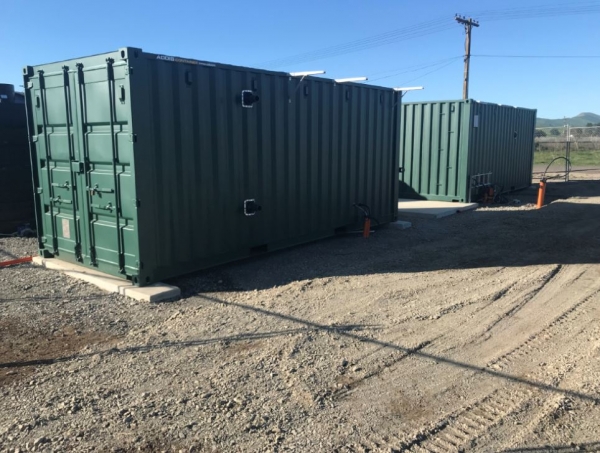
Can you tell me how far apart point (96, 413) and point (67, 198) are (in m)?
4.34

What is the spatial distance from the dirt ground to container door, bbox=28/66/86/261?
21.0 inches

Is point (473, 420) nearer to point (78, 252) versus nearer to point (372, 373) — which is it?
point (372, 373)

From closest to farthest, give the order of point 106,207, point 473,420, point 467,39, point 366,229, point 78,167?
point 473,420 → point 106,207 → point 78,167 → point 366,229 → point 467,39

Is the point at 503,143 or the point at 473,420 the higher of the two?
the point at 503,143

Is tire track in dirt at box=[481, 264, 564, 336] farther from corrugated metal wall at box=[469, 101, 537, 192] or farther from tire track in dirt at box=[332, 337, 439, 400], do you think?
corrugated metal wall at box=[469, 101, 537, 192]

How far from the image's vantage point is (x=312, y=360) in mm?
4426

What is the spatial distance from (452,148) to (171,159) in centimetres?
1018

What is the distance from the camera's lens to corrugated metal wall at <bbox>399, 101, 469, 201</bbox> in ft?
48.0

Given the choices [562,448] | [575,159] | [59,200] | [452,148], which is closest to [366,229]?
[59,200]

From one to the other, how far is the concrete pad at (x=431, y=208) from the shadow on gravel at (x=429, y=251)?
0.51 meters

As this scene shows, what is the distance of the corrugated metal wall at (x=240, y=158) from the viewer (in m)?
6.34

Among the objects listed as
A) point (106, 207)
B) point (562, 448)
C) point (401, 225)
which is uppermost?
point (106, 207)

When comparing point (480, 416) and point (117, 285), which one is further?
point (117, 285)

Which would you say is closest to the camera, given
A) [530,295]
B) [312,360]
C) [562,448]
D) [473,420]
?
[562,448]
